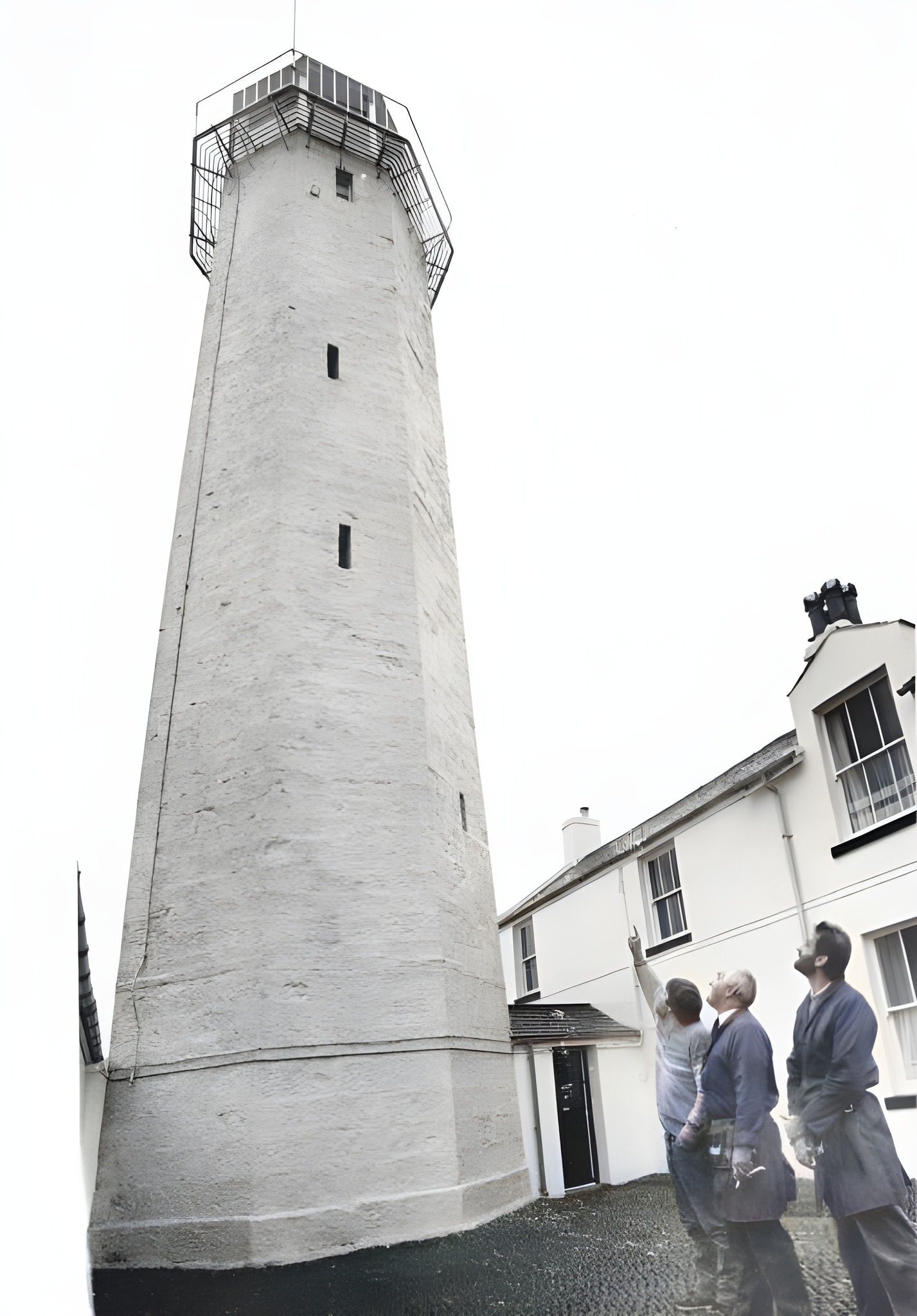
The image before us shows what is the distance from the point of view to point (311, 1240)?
7938mm

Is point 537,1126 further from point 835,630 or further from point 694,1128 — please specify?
point 835,630

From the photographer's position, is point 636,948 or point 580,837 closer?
point 636,948

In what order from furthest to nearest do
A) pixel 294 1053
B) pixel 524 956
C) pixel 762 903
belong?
1. pixel 524 956
2. pixel 762 903
3. pixel 294 1053

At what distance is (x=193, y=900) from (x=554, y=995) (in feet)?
24.2

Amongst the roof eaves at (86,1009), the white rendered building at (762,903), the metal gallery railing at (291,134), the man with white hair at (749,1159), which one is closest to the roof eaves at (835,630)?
the white rendered building at (762,903)

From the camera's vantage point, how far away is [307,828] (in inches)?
376

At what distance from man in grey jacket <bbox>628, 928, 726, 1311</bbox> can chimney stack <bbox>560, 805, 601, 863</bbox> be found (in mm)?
6361

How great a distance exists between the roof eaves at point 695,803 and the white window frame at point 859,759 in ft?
→ 1.36

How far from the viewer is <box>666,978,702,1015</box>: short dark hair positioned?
32.9 ft

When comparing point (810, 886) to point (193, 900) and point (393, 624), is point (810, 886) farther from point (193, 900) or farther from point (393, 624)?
point (193, 900)

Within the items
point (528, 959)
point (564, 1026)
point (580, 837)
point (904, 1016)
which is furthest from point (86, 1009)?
point (580, 837)

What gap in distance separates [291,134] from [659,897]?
1340 cm

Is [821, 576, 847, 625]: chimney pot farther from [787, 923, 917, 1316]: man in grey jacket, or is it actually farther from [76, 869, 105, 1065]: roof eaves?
[76, 869, 105, 1065]: roof eaves

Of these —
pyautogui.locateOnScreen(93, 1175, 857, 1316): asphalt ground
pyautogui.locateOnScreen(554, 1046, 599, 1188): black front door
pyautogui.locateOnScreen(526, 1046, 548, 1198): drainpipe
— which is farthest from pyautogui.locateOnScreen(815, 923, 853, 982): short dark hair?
pyautogui.locateOnScreen(554, 1046, 599, 1188): black front door
